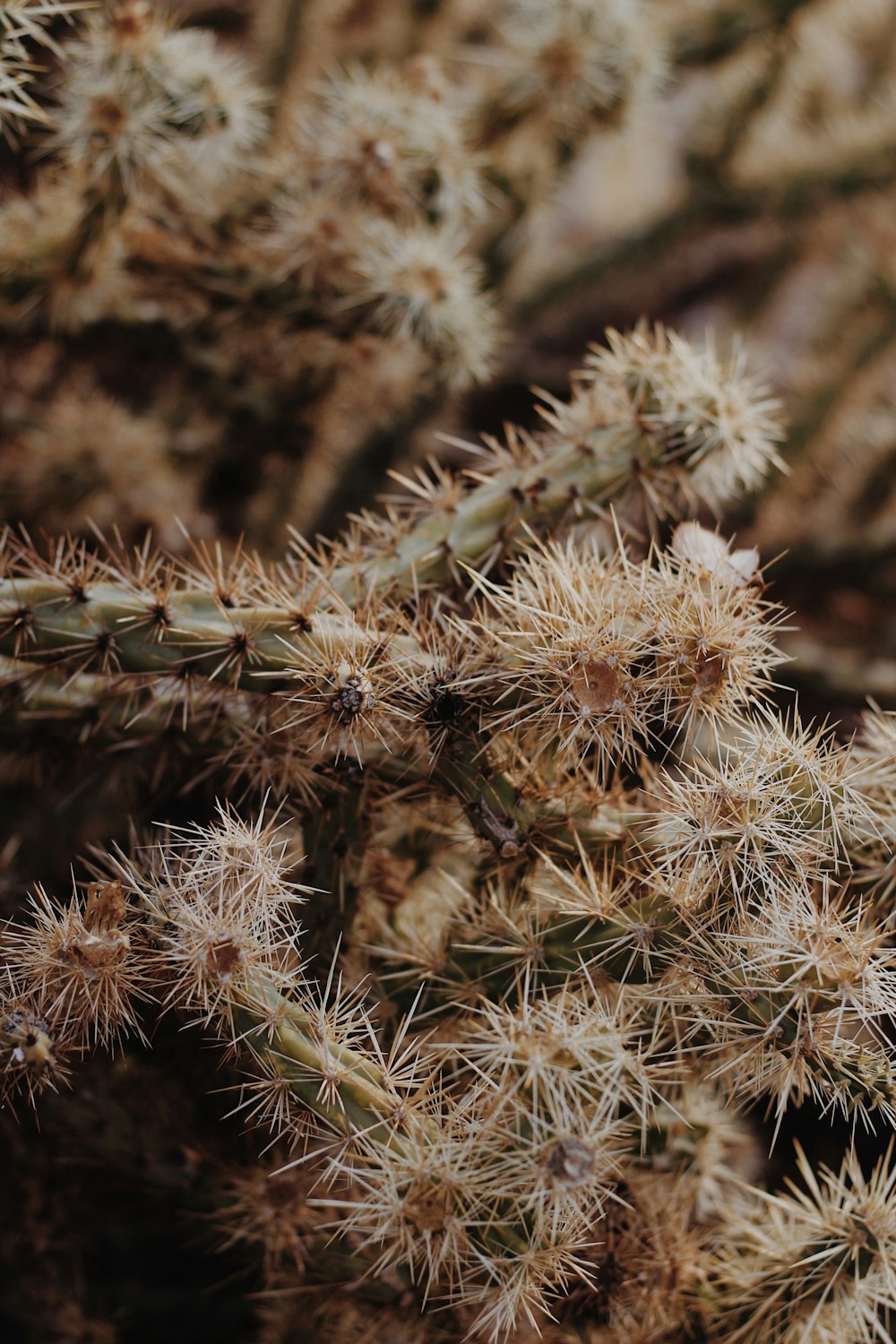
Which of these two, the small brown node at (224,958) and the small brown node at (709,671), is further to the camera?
the small brown node at (709,671)

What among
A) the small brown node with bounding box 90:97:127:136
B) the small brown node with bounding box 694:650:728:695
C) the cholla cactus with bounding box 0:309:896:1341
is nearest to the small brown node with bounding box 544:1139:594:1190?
the cholla cactus with bounding box 0:309:896:1341

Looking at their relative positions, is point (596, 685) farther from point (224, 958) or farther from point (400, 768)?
point (224, 958)

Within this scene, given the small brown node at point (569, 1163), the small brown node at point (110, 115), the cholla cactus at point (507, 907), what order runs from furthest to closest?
the small brown node at point (110, 115)
the cholla cactus at point (507, 907)
the small brown node at point (569, 1163)

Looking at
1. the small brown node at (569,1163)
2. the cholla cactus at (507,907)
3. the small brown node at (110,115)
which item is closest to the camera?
the small brown node at (569,1163)

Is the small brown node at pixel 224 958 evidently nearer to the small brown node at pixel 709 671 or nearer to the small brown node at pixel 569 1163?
the small brown node at pixel 569 1163

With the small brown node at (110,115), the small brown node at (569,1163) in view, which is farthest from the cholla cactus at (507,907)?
the small brown node at (110,115)

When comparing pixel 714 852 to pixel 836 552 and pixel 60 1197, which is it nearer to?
pixel 60 1197

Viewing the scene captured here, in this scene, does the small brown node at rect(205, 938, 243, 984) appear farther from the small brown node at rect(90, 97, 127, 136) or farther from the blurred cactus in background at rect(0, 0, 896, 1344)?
the small brown node at rect(90, 97, 127, 136)

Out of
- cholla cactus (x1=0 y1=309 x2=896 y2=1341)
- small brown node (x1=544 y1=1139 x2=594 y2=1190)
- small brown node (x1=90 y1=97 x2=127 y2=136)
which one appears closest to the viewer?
small brown node (x1=544 y1=1139 x2=594 y2=1190)

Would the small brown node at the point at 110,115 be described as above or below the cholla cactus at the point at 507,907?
above

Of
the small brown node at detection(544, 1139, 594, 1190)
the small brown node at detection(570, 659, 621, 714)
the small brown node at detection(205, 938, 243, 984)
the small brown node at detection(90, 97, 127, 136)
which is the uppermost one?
the small brown node at detection(90, 97, 127, 136)
